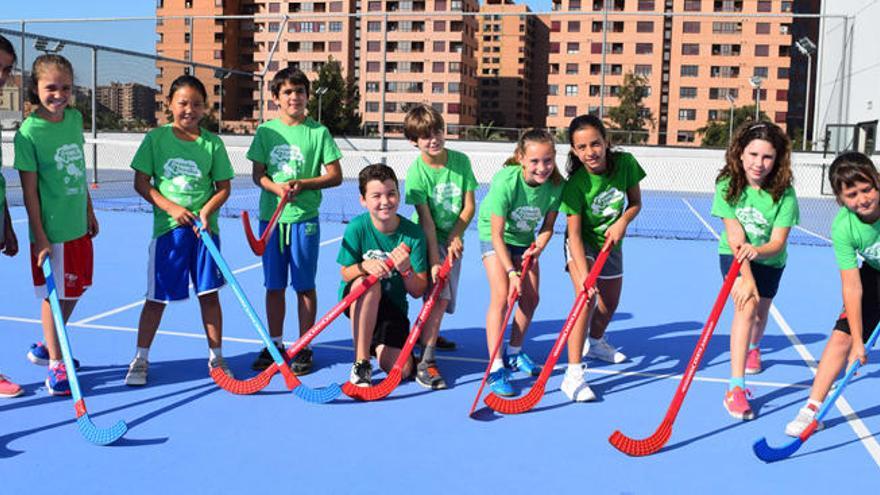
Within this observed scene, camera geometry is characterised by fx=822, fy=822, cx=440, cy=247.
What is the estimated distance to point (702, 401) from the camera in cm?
384

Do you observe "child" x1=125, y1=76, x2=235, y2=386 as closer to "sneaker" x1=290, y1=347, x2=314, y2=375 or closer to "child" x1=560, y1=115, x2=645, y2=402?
"sneaker" x1=290, y1=347, x2=314, y2=375

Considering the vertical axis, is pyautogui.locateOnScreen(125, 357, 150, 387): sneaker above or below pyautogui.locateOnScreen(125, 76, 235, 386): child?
below

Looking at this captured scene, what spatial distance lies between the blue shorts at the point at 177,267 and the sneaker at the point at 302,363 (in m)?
0.57

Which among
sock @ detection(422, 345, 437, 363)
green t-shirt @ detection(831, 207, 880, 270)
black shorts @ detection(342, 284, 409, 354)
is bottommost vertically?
sock @ detection(422, 345, 437, 363)

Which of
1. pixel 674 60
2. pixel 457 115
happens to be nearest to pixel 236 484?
pixel 457 115

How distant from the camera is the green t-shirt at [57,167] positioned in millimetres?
3570

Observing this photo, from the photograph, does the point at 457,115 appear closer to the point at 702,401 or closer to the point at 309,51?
the point at 309,51

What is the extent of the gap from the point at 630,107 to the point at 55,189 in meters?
56.6

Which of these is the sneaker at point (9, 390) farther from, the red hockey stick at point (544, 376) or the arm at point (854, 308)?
the arm at point (854, 308)

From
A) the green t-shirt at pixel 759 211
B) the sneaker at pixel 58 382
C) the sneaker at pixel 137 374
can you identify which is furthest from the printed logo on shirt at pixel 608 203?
the sneaker at pixel 58 382

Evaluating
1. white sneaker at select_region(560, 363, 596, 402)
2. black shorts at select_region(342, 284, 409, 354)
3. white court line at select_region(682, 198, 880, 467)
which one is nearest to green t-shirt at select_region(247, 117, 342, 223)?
black shorts at select_region(342, 284, 409, 354)

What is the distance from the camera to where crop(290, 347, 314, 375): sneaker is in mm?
4145

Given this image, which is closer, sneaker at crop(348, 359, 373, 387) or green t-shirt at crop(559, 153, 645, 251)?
sneaker at crop(348, 359, 373, 387)

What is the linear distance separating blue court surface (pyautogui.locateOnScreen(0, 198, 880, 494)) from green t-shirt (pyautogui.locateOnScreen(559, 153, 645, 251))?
0.80m
